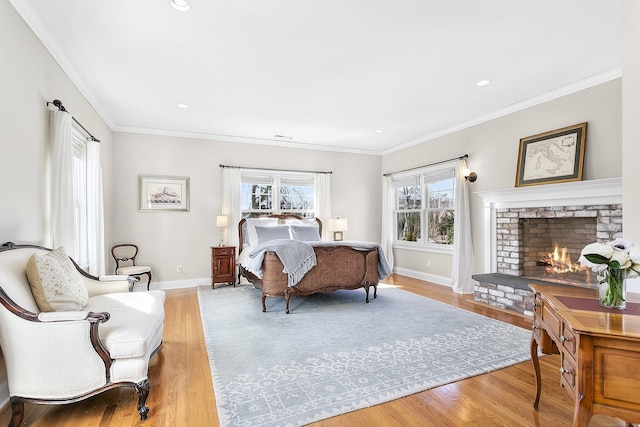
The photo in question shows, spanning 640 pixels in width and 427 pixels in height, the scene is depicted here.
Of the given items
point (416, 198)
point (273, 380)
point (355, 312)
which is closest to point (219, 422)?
point (273, 380)

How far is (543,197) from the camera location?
4.02 meters

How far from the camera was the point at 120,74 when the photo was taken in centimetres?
354

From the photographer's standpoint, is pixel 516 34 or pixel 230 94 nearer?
pixel 516 34

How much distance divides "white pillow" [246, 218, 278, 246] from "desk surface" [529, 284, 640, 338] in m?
4.46

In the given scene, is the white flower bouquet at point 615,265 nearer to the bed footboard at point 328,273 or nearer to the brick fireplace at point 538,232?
the brick fireplace at point 538,232

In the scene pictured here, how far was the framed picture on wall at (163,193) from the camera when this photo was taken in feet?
18.1

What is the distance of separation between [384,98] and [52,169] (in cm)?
366

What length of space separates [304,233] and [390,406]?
3.97 m

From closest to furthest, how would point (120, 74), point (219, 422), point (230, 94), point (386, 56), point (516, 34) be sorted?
point (219, 422) < point (516, 34) < point (386, 56) < point (120, 74) < point (230, 94)

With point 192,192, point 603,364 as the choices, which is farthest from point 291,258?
point 603,364

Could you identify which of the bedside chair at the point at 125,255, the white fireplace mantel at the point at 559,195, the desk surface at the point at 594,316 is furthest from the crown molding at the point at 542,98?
the bedside chair at the point at 125,255

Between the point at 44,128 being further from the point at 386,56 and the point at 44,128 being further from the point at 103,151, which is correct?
the point at 386,56

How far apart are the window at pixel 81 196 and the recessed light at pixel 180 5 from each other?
7.33ft

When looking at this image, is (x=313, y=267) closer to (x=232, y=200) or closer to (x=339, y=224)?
(x=339, y=224)
